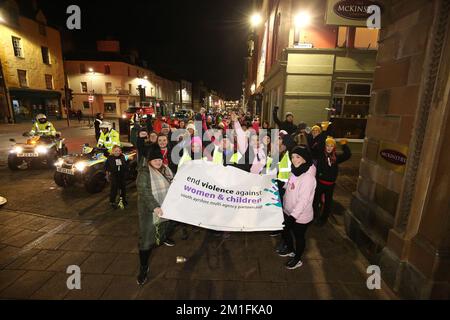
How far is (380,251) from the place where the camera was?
396 centimetres

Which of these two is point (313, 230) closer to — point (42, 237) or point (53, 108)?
point (42, 237)

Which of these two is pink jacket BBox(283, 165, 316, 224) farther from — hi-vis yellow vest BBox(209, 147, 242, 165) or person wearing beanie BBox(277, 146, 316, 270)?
hi-vis yellow vest BBox(209, 147, 242, 165)

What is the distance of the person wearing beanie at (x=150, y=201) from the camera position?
3.36m

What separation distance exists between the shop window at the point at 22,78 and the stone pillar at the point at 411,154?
3494cm

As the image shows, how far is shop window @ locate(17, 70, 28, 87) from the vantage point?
88.9 ft

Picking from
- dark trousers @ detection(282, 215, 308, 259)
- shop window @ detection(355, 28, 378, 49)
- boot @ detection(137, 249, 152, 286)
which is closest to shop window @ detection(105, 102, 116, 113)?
shop window @ detection(355, 28, 378, 49)

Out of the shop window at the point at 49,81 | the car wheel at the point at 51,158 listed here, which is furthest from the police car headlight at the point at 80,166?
the shop window at the point at 49,81

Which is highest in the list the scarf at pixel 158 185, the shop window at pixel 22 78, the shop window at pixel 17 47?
the shop window at pixel 17 47

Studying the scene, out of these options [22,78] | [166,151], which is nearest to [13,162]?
[166,151]

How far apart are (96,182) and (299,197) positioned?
5.89 metres

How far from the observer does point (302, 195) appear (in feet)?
12.0

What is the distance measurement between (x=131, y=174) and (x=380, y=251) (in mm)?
7318

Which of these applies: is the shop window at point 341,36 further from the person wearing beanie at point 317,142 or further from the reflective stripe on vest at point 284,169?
the reflective stripe on vest at point 284,169

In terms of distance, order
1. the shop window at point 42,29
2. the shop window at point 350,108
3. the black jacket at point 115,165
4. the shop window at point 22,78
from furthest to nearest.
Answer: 1. the shop window at point 42,29
2. the shop window at point 22,78
3. the shop window at point 350,108
4. the black jacket at point 115,165
